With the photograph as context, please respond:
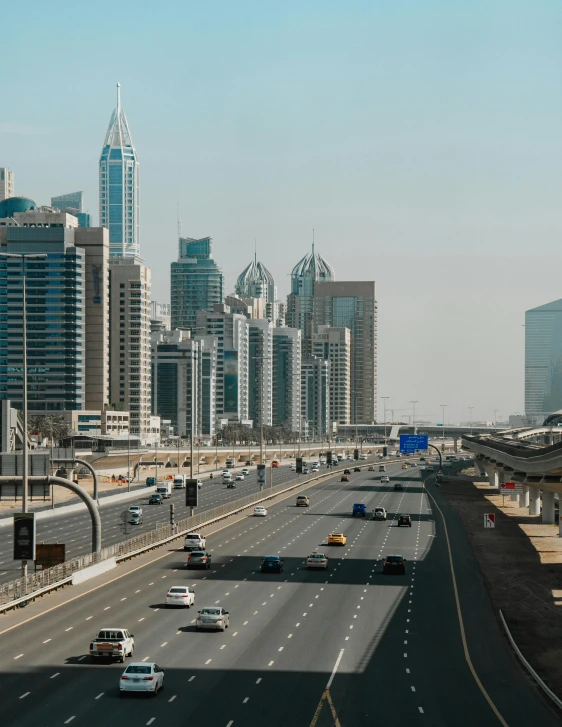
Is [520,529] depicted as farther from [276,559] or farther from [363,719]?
[363,719]

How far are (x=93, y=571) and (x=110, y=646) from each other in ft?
86.0

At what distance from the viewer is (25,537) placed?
204 ft

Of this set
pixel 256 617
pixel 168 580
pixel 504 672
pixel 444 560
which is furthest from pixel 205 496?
pixel 504 672

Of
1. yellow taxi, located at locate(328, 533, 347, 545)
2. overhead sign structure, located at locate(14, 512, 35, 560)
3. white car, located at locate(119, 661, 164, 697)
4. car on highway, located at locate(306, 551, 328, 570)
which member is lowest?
yellow taxi, located at locate(328, 533, 347, 545)

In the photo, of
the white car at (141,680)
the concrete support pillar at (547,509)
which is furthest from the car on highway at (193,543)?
the concrete support pillar at (547,509)

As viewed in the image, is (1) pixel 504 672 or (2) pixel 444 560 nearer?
(1) pixel 504 672

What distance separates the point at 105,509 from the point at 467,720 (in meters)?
99.3

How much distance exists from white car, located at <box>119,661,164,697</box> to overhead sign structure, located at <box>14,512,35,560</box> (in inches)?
810

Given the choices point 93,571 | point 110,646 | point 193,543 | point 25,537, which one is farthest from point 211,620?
point 193,543

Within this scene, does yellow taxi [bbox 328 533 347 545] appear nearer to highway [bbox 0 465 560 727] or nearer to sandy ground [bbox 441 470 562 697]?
highway [bbox 0 465 560 727]

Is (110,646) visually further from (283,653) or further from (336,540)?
(336,540)

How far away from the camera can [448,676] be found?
47406 mm

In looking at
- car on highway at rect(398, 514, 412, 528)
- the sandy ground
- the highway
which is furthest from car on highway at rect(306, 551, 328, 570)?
car on highway at rect(398, 514, 412, 528)

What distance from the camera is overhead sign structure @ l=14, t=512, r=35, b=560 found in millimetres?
62062
